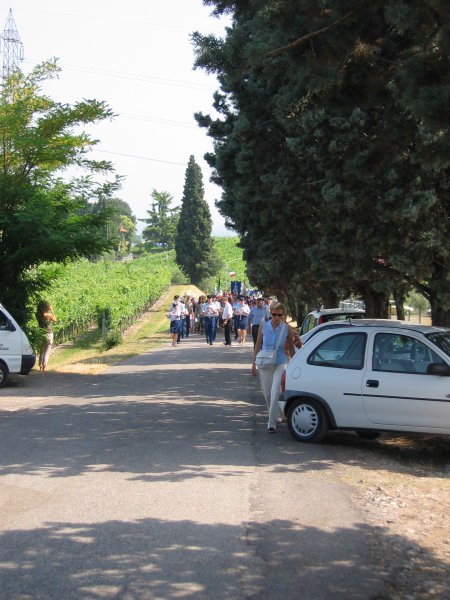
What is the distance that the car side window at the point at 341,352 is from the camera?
359 inches

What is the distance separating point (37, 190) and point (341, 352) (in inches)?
422

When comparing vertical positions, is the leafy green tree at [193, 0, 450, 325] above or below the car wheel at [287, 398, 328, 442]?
above

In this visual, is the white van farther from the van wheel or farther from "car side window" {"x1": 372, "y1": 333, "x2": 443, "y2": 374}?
"car side window" {"x1": 372, "y1": 333, "x2": 443, "y2": 374}

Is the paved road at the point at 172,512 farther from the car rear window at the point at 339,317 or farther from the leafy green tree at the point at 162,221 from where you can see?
the leafy green tree at the point at 162,221

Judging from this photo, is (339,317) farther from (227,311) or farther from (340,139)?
(227,311)

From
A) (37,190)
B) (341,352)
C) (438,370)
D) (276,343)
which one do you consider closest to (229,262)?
(37,190)

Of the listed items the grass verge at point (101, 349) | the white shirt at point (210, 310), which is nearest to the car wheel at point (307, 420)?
the grass verge at point (101, 349)

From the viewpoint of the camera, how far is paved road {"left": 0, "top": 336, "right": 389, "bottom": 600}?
4.63 m

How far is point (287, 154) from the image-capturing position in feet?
49.9

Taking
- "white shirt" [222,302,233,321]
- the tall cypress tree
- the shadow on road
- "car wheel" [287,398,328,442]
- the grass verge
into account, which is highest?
the tall cypress tree

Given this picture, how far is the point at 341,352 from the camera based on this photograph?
9.24 metres

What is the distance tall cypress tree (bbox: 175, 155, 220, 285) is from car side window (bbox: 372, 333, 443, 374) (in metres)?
69.1

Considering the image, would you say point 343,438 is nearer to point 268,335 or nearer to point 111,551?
point 268,335

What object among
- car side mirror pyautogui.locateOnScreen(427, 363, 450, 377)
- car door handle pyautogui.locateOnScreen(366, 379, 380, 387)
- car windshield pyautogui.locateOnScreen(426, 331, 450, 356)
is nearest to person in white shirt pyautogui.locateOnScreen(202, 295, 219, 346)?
car windshield pyautogui.locateOnScreen(426, 331, 450, 356)
